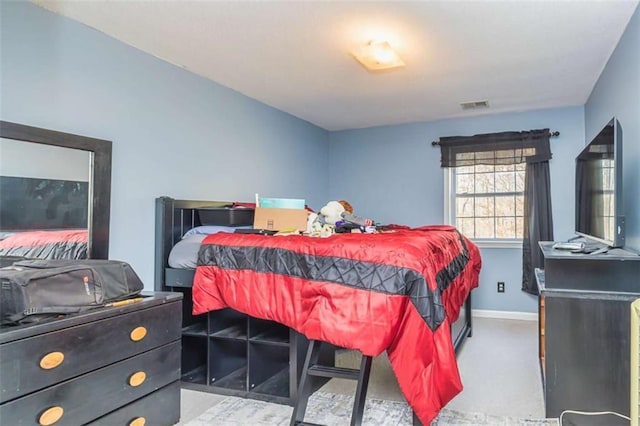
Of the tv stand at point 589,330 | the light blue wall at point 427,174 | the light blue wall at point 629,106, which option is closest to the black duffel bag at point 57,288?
the tv stand at point 589,330

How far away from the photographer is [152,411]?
2.03 m

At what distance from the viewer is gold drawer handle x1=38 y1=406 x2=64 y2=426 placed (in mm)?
1550

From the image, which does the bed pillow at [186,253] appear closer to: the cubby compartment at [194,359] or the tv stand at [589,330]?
the cubby compartment at [194,359]

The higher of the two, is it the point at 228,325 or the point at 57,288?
the point at 57,288

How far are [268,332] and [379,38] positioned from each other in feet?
6.27

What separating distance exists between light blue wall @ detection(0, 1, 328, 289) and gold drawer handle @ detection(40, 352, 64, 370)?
110cm

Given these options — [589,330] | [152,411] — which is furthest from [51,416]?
[589,330]

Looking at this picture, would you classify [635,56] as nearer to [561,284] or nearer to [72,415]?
[561,284]

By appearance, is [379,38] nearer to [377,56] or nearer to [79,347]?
[377,56]

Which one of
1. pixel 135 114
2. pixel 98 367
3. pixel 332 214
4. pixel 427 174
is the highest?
pixel 135 114

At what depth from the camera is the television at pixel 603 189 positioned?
2.13 m

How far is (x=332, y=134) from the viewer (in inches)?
219

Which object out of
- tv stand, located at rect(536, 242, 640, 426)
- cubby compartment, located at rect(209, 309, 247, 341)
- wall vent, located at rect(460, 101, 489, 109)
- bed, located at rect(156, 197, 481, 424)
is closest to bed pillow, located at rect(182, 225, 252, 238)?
bed, located at rect(156, 197, 481, 424)

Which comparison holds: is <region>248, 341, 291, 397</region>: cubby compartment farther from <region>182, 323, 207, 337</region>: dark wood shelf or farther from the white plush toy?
the white plush toy
